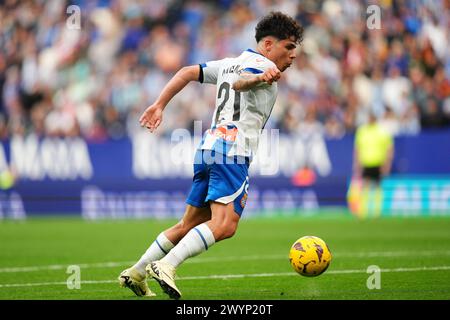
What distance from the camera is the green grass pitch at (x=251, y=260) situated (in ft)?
25.6

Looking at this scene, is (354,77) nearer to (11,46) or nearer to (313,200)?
(313,200)

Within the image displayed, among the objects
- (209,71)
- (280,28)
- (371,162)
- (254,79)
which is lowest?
(371,162)

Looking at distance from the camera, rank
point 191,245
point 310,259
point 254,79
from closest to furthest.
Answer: point 254,79, point 191,245, point 310,259

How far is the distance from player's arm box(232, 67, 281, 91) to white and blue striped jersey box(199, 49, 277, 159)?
0.67ft

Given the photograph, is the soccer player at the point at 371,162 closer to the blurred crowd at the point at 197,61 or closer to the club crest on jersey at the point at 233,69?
the blurred crowd at the point at 197,61

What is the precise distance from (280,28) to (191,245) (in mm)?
1903

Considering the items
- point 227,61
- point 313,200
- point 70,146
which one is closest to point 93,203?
point 70,146

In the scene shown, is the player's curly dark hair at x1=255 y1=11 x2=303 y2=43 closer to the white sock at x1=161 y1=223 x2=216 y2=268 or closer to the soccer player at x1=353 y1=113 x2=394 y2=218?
the white sock at x1=161 y1=223 x2=216 y2=268

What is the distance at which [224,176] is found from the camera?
7.11 meters

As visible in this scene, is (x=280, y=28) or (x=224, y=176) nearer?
(x=224, y=176)

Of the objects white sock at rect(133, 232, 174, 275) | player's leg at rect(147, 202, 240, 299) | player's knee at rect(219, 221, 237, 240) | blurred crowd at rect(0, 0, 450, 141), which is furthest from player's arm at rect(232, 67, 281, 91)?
blurred crowd at rect(0, 0, 450, 141)

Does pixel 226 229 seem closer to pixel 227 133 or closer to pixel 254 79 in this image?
pixel 227 133

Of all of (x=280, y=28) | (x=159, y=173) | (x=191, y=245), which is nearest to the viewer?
(x=191, y=245)

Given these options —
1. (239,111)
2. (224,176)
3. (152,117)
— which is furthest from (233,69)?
(224,176)
